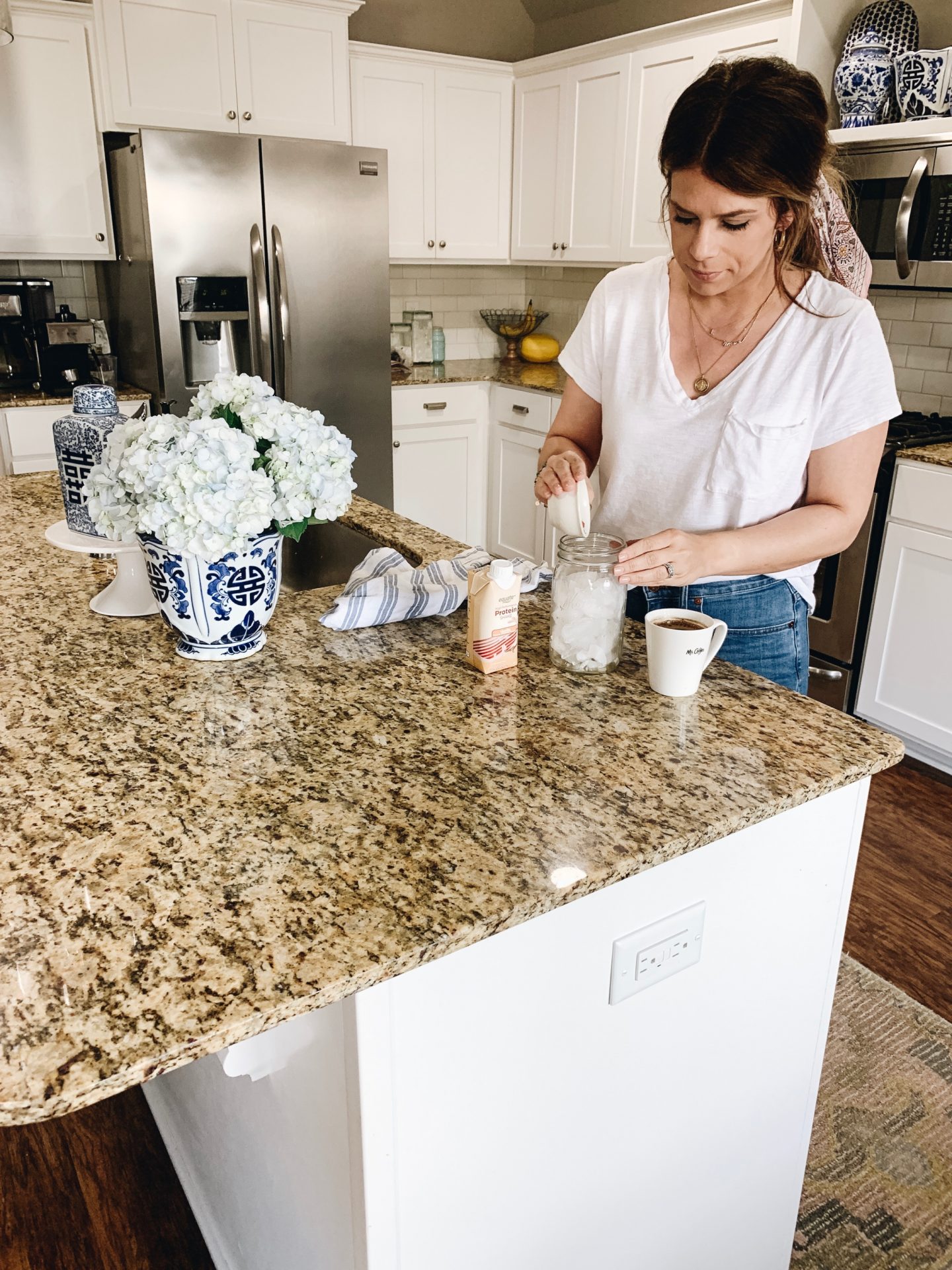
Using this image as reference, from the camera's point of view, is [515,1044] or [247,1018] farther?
[515,1044]

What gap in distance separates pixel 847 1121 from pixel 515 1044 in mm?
1149

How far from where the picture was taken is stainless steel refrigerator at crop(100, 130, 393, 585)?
10.7 feet

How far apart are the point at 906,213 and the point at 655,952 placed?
244 centimetres

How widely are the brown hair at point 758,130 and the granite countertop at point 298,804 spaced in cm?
61

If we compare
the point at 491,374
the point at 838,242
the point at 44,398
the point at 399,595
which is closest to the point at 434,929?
the point at 399,595

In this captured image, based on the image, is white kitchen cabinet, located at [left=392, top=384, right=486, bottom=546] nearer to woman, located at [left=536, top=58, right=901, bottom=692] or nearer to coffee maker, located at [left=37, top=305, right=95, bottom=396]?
coffee maker, located at [left=37, top=305, right=95, bottom=396]

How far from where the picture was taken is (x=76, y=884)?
798 mm

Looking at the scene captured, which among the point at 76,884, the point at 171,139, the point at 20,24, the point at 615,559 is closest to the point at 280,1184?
the point at 76,884

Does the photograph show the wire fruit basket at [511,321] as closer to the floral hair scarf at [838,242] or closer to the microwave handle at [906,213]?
the microwave handle at [906,213]

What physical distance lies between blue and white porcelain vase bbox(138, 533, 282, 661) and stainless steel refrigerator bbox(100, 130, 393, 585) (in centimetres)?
237

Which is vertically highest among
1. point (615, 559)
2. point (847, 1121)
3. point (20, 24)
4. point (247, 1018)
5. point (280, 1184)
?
point (20, 24)

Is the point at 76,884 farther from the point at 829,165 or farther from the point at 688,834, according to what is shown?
the point at 829,165

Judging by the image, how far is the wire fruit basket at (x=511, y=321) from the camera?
466 centimetres

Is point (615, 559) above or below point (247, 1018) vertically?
above
